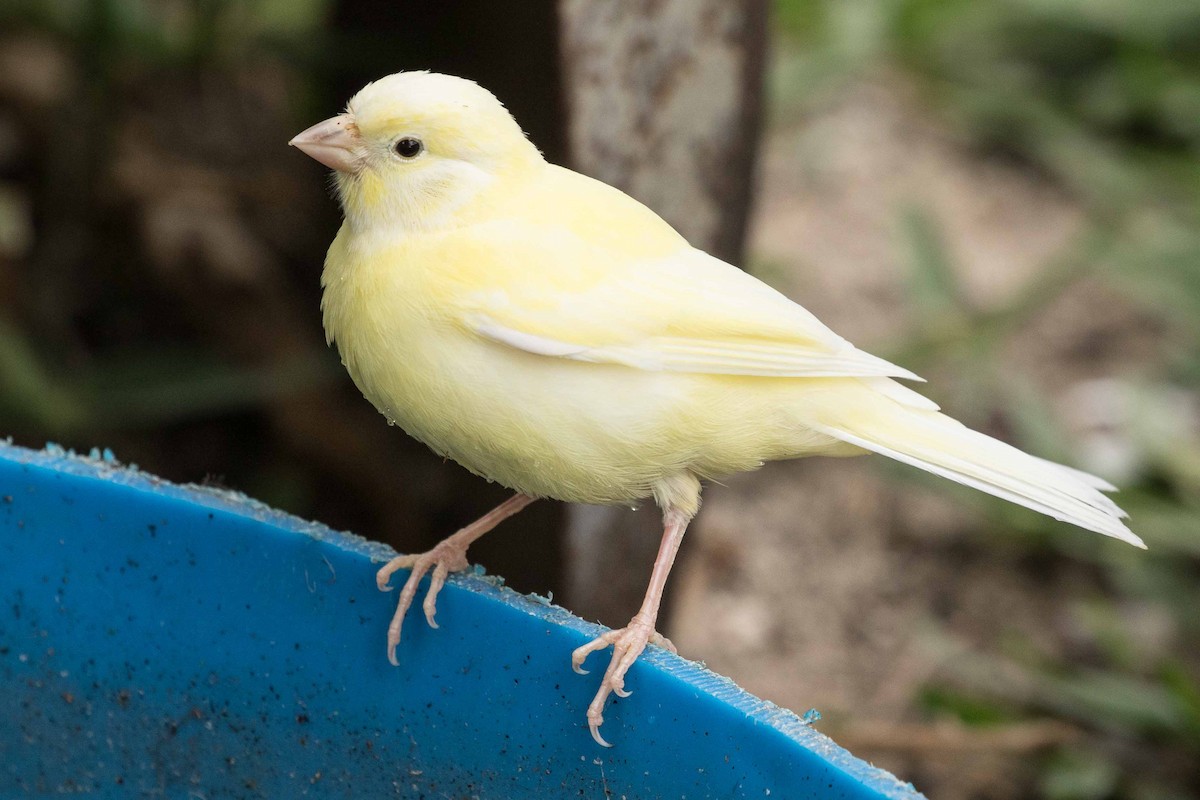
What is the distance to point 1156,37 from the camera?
204 inches

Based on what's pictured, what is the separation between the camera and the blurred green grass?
346 cm

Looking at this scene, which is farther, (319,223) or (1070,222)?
(1070,222)

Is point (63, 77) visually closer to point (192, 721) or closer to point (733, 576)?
point (733, 576)

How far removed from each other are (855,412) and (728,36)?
3.42ft

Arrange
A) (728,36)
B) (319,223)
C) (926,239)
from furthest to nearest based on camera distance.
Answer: (926,239)
(319,223)
(728,36)

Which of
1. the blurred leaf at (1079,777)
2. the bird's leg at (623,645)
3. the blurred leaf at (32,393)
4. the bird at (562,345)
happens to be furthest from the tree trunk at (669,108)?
the blurred leaf at (32,393)

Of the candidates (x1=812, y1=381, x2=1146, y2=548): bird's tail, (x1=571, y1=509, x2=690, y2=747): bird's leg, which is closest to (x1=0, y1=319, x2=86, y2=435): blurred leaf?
(x1=571, y1=509, x2=690, y2=747): bird's leg

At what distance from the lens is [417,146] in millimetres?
1764

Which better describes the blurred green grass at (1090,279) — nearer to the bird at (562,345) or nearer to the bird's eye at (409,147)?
the bird at (562,345)

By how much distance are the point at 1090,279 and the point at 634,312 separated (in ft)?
12.2

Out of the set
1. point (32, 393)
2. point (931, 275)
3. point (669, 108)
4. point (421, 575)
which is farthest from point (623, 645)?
point (931, 275)

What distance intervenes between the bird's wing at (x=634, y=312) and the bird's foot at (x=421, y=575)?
330 millimetres

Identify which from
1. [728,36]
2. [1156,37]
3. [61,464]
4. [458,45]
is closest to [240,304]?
[458,45]

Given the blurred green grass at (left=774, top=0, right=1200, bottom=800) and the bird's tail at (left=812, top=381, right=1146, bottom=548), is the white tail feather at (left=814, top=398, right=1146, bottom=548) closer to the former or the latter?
the bird's tail at (left=812, top=381, right=1146, bottom=548)
